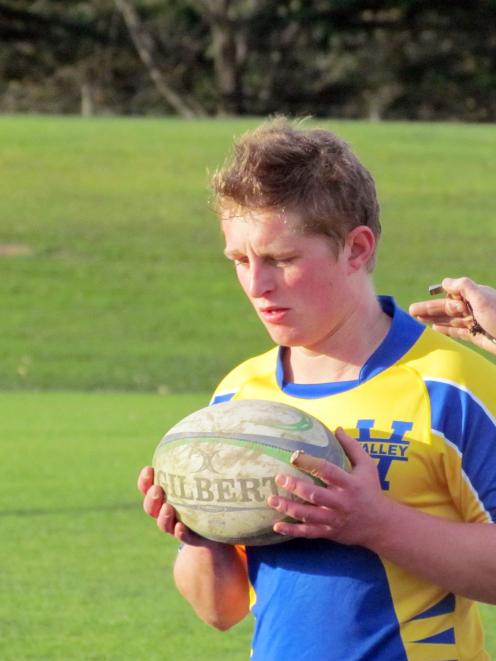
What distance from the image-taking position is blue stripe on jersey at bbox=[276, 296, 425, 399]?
288 centimetres

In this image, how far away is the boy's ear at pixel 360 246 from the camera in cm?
284

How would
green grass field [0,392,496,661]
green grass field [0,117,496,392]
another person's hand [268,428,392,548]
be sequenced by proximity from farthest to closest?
green grass field [0,117,496,392]
green grass field [0,392,496,661]
another person's hand [268,428,392,548]

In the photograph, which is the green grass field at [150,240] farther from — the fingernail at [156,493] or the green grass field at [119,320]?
the fingernail at [156,493]

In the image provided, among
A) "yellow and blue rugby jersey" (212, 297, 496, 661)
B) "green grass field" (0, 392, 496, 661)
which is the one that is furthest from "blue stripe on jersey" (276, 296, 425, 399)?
"green grass field" (0, 392, 496, 661)

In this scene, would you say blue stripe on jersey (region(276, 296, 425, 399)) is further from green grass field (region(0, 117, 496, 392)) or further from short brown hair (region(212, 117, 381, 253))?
green grass field (region(0, 117, 496, 392))

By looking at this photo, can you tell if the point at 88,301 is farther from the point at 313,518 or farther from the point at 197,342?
the point at 313,518

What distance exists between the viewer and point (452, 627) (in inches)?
109

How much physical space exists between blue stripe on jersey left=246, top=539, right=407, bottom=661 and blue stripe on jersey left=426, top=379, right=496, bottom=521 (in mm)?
238

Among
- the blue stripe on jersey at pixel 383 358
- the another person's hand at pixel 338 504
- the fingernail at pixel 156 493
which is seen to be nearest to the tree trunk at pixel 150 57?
the blue stripe on jersey at pixel 383 358

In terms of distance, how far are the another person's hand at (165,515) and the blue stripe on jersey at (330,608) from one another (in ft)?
0.69

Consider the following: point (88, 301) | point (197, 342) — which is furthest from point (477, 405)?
point (88, 301)

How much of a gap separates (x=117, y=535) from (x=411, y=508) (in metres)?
4.86

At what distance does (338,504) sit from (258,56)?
47.9m

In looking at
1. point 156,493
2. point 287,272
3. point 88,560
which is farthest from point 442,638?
point 88,560
